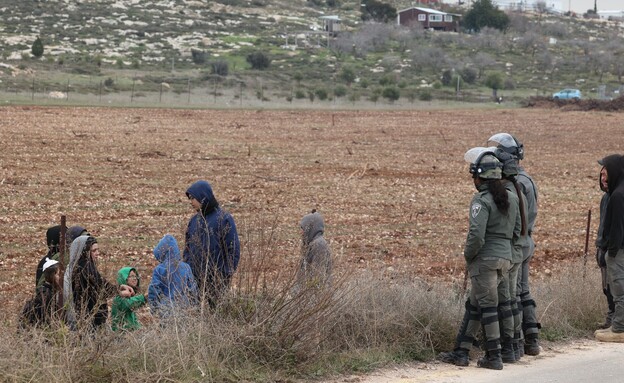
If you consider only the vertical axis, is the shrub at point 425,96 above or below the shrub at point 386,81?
below

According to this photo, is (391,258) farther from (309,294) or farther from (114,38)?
(114,38)

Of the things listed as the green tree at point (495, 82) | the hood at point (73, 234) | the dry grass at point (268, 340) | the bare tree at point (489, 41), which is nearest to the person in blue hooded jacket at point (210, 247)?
the dry grass at point (268, 340)

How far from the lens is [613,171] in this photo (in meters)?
11.7

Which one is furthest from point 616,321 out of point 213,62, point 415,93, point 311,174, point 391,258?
point 213,62

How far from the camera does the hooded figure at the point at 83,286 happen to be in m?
8.93

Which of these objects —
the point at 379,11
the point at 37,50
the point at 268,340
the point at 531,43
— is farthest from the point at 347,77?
the point at 268,340

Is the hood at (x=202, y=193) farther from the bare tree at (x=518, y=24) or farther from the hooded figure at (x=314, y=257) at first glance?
the bare tree at (x=518, y=24)

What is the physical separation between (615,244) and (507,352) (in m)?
2.07

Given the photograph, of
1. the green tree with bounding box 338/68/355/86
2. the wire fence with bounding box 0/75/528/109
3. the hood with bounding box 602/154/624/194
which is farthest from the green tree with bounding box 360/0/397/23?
the hood with bounding box 602/154/624/194

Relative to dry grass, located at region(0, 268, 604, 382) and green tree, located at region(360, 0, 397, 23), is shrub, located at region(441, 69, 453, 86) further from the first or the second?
dry grass, located at region(0, 268, 604, 382)

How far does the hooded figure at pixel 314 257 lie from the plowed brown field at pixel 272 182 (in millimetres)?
231

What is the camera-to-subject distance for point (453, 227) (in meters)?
21.2

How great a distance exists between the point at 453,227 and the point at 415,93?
5963 centimetres

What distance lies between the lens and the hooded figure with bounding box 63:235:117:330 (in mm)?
8930
